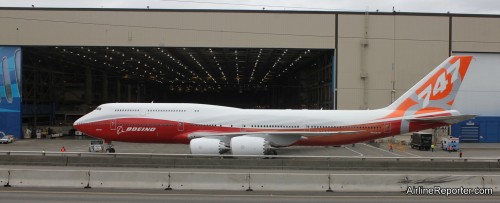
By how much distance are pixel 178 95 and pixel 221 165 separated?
4342 inches

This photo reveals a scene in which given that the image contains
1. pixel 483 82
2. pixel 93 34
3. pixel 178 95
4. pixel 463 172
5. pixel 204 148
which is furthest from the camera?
pixel 178 95

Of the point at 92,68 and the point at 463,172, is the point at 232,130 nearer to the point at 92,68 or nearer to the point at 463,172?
the point at 463,172

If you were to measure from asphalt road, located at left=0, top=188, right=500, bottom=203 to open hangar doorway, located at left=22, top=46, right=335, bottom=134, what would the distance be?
31388 mm

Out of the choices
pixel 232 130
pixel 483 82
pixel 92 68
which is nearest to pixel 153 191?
pixel 232 130

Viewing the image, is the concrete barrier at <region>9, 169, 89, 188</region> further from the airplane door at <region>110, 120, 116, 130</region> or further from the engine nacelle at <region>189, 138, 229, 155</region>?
the airplane door at <region>110, 120, 116, 130</region>

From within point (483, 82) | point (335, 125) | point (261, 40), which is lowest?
point (335, 125)

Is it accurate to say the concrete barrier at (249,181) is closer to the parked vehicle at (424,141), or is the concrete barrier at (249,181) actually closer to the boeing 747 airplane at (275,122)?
the boeing 747 airplane at (275,122)

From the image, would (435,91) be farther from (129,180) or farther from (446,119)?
(129,180)

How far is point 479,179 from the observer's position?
15.1 meters

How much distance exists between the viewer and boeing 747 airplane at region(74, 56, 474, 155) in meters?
27.7

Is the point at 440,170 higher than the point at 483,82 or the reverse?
the reverse

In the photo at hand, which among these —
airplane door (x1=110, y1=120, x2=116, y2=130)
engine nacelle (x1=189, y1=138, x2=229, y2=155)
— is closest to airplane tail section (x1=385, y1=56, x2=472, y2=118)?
engine nacelle (x1=189, y1=138, x2=229, y2=155)

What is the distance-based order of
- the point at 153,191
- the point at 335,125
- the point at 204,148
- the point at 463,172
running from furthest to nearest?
the point at 335,125 → the point at 204,148 → the point at 463,172 → the point at 153,191

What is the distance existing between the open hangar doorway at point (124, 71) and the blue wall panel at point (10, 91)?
2.04 meters
